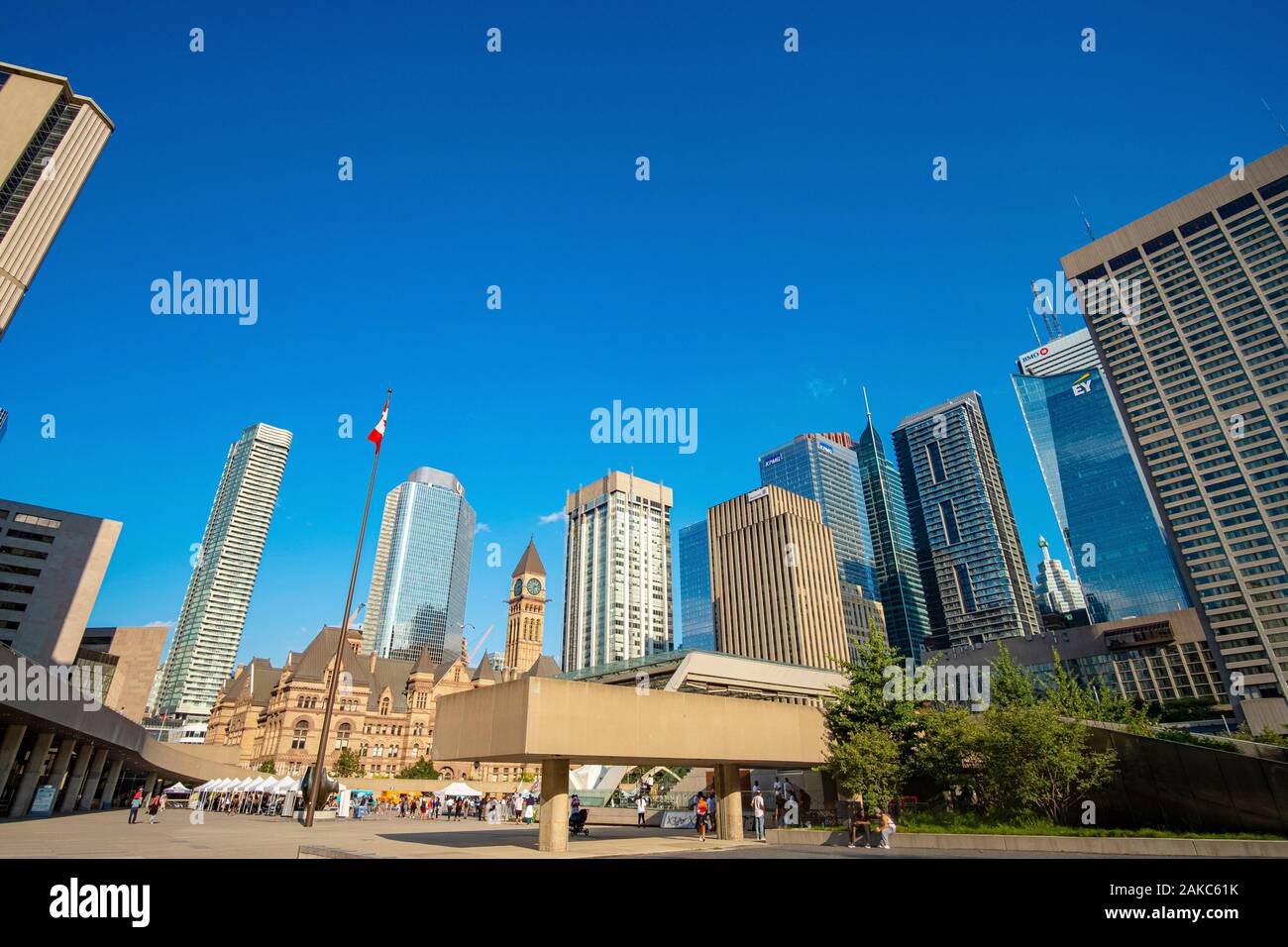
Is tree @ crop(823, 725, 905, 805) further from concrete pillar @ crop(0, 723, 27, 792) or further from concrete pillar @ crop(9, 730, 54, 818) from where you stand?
concrete pillar @ crop(9, 730, 54, 818)

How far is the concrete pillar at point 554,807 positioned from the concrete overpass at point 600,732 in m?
0.03

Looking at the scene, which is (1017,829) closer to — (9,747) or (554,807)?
(554,807)

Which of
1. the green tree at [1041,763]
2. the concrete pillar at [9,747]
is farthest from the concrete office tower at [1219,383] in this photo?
the concrete pillar at [9,747]

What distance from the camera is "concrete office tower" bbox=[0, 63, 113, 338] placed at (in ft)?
212

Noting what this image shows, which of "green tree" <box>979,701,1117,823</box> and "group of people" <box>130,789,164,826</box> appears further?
"group of people" <box>130,789,164,826</box>

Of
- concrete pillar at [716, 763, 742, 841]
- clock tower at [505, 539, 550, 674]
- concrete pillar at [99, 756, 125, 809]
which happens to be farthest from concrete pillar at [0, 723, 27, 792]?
clock tower at [505, 539, 550, 674]

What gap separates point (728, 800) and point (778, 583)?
418 ft

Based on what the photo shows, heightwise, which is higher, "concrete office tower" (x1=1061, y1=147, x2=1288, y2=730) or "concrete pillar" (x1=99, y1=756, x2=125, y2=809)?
"concrete office tower" (x1=1061, y1=147, x2=1288, y2=730)

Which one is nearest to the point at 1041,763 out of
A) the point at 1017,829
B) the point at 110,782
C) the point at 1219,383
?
the point at 1017,829

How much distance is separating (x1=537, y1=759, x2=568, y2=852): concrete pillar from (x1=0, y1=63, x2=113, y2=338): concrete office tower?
72.2 metres

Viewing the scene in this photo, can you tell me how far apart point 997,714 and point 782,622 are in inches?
4957

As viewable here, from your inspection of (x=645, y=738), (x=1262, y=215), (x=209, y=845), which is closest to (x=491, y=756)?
(x=645, y=738)

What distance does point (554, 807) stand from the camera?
71.2ft
